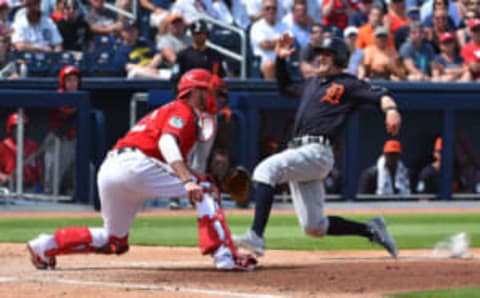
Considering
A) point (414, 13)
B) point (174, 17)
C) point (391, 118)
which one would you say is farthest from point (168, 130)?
point (414, 13)

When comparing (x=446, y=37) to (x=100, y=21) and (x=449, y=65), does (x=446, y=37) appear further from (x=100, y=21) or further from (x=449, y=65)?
(x=100, y=21)

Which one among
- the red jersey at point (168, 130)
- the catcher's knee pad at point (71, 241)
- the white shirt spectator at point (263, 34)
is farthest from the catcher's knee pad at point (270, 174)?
the white shirt spectator at point (263, 34)

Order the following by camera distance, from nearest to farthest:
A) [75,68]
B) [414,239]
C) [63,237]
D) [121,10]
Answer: [63,237] < [414,239] < [75,68] < [121,10]

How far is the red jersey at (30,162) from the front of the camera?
1452cm

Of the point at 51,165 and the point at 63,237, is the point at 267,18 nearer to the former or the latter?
the point at 51,165

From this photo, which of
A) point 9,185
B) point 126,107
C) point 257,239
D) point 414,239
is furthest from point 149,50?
point 257,239

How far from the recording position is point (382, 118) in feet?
53.3

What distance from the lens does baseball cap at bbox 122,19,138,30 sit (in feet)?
54.5

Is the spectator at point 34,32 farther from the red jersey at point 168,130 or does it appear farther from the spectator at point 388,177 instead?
the red jersey at point 168,130

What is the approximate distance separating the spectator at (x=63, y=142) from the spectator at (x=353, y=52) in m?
3.80

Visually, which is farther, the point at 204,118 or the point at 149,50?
the point at 149,50

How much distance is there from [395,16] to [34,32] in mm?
5299

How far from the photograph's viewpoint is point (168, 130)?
7.98m

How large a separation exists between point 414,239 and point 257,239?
114 inches
